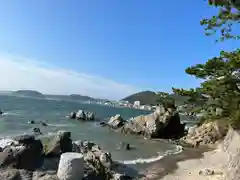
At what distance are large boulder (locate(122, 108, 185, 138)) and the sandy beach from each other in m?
10.8

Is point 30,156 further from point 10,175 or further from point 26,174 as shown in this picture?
point 10,175

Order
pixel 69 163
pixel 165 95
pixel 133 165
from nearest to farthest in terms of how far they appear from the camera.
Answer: pixel 69 163
pixel 133 165
pixel 165 95

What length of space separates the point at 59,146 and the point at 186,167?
327 inches

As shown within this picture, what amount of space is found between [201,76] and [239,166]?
5438 millimetres

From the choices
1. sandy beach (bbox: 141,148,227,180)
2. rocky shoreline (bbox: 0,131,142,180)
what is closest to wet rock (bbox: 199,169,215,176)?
sandy beach (bbox: 141,148,227,180)

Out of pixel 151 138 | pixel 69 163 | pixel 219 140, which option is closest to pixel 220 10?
pixel 69 163

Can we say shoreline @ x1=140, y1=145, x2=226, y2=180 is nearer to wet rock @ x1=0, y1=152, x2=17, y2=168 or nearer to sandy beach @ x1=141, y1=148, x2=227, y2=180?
sandy beach @ x1=141, y1=148, x2=227, y2=180

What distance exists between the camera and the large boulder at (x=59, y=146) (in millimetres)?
15023

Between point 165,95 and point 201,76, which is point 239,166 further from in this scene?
point 165,95

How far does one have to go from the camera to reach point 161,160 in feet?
68.3

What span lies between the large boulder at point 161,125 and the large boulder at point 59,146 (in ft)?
66.3

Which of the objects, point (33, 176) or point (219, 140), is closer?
point (33, 176)

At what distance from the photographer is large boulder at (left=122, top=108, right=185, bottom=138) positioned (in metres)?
35.6

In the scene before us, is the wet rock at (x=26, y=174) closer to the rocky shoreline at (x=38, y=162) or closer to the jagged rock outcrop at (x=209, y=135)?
the rocky shoreline at (x=38, y=162)
